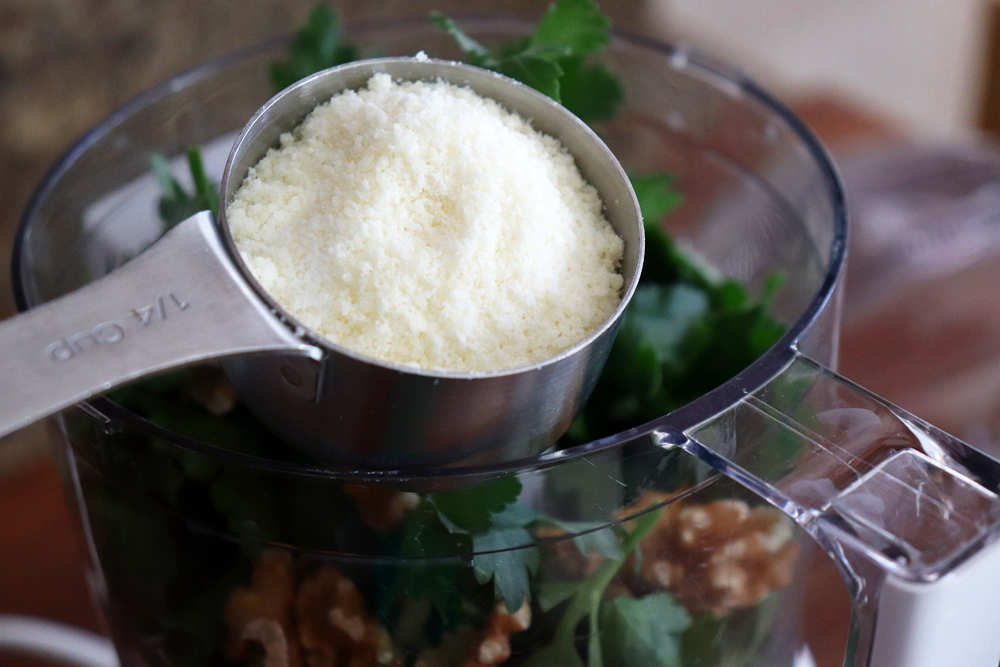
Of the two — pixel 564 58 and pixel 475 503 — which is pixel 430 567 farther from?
pixel 564 58

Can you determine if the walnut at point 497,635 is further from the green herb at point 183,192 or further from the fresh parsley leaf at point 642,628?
the green herb at point 183,192

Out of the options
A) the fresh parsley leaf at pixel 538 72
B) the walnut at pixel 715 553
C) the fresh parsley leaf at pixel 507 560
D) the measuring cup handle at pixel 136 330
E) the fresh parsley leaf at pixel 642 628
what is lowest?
the fresh parsley leaf at pixel 642 628

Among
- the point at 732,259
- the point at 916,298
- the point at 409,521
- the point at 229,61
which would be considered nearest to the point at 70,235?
the point at 229,61

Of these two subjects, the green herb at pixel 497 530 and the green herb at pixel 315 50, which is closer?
the green herb at pixel 497 530

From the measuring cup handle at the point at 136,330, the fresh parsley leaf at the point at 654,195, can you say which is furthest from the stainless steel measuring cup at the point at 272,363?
the fresh parsley leaf at the point at 654,195

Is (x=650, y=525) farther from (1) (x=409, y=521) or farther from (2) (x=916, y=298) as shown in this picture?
(2) (x=916, y=298)

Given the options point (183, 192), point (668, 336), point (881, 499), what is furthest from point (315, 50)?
point (881, 499)

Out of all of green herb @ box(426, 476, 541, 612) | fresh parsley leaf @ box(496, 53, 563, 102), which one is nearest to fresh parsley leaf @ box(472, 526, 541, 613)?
green herb @ box(426, 476, 541, 612)
